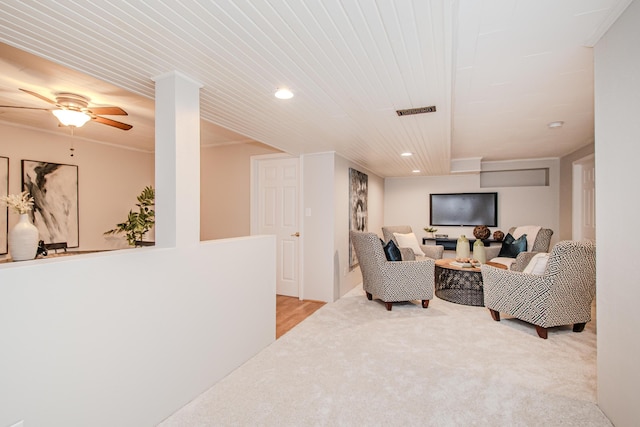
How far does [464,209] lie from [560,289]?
356 centimetres

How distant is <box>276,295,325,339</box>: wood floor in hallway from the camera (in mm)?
3301

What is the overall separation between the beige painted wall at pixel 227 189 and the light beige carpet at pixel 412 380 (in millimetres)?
2166

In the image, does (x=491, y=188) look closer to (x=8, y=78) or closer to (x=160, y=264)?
(x=160, y=264)

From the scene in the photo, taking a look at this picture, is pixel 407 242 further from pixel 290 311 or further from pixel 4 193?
pixel 4 193

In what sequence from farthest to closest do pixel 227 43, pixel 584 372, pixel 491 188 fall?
pixel 491 188
pixel 584 372
pixel 227 43

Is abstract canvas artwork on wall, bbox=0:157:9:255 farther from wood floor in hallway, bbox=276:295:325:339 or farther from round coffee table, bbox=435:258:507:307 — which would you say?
round coffee table, bbox=435:258:507:307

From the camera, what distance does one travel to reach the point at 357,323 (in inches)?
132

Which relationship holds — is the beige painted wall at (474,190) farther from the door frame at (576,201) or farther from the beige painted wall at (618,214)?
the beige painted wall at (618,214)

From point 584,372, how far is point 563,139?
3.07 metres

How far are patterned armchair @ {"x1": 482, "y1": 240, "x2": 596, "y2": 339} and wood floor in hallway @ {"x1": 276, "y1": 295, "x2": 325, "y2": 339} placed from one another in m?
2.26

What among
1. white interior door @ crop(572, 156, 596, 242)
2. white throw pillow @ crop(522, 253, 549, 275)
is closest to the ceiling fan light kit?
white throw pillow @ crop(522, 253, 549, 275)

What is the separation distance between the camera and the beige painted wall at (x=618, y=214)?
142cm

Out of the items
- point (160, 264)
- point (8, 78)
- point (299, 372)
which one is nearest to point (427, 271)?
point (299, 372)

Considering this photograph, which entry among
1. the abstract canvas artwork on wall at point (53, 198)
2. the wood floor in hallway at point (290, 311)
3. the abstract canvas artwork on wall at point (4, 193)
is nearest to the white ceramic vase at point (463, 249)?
the wood floor in hallway at point (290, 311)
